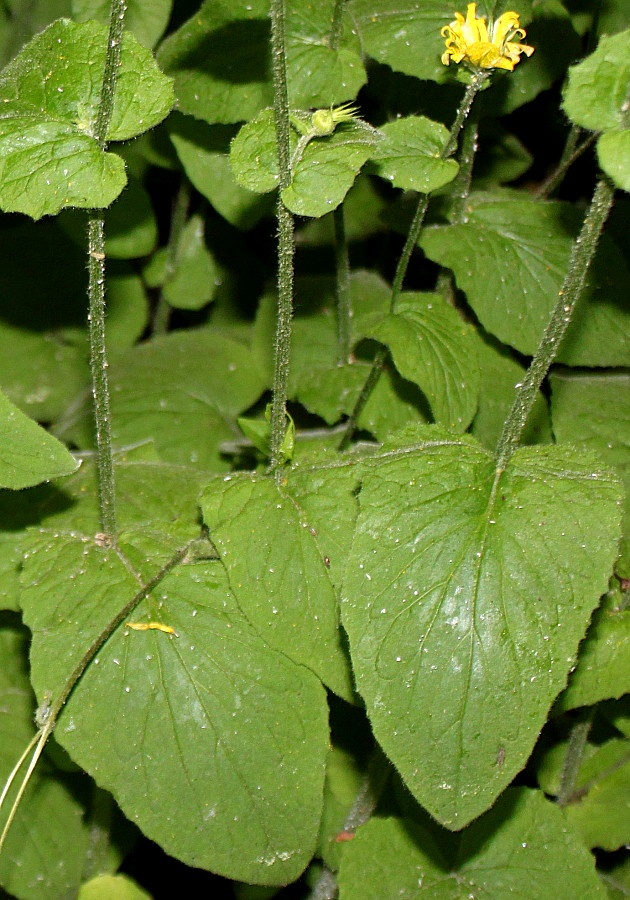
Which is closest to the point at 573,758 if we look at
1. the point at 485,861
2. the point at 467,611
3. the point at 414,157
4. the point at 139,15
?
the point at 485,861

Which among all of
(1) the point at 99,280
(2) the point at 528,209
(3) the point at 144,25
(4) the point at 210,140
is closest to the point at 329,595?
(1) the point at 99,280

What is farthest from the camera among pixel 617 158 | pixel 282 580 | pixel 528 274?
pixel 528 274

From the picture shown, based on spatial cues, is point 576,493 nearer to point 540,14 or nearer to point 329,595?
point 329,595

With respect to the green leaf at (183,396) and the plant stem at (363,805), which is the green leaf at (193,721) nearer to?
the plant stem at (363,805)

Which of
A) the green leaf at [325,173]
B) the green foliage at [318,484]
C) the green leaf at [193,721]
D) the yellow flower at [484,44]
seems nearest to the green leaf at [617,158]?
the green foliage at [318,484]

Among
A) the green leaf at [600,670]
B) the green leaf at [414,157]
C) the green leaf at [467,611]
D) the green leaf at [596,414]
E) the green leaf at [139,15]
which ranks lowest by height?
the green leaf at [600,670]

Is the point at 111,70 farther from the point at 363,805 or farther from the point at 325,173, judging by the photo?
the point at 363,805

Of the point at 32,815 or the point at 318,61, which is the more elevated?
the point at 318,61

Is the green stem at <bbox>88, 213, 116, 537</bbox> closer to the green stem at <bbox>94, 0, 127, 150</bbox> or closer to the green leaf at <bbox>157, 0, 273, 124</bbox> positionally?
the green stem at <bbox>94, 0, 127, 150</bbox>
